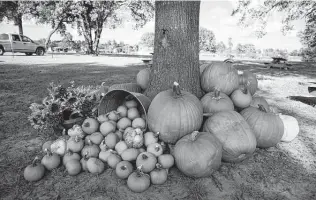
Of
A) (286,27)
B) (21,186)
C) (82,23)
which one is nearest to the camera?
(21,186)

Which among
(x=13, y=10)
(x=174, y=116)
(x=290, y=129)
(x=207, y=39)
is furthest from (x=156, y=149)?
(x=207, y=39)

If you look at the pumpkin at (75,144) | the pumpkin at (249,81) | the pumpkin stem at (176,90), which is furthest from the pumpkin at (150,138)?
the pumpkin at (249,81)

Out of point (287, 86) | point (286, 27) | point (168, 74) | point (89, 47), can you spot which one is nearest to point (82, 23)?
point (89, 47)

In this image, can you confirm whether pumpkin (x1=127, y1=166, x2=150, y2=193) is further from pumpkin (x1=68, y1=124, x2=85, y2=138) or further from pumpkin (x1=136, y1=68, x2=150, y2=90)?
pumpkin (x1=136, y1=68, x2=150, y2=90)

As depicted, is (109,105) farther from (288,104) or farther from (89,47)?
(89,47)

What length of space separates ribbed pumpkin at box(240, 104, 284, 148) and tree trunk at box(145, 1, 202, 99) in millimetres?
1075

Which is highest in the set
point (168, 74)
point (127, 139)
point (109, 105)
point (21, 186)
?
point (168, 74)

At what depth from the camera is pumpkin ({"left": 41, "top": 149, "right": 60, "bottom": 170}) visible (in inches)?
103

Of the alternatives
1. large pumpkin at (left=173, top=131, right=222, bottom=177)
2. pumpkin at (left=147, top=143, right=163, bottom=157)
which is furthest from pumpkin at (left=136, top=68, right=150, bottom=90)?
large pumpkin at (left=173, top=131, right=222, bottom=177)

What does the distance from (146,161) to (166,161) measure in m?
0.26

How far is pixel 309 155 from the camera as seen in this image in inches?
124

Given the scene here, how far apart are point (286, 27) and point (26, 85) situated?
18.0 meters

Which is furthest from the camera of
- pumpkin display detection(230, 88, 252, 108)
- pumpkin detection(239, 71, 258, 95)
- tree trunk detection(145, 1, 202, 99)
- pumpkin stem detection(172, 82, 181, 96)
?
pumpkin detection(239, 71, 258, 95)

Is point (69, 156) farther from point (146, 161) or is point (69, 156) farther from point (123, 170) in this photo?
point (146, 161)
